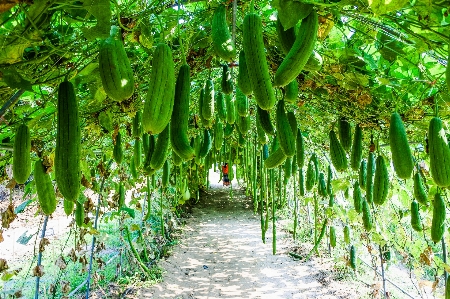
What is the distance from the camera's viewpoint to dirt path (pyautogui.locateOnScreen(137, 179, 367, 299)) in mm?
7227

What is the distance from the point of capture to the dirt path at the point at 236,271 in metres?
7.23

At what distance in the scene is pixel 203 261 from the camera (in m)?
9.16

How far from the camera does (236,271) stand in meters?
8.43

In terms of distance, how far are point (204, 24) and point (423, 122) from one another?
2286 mm

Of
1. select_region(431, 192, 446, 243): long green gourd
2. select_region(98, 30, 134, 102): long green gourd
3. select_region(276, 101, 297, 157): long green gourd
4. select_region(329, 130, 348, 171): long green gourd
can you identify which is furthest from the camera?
select_region(431, 192, 446, 243): long green gourd

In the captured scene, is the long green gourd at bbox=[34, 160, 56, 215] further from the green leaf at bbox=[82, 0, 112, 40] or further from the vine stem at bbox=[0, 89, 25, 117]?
the green leaf at bbox=[82, 0, 112, 40]

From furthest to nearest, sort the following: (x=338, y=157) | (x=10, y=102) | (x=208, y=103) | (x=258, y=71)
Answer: (x=338, y=157) < (x=208, y=103) < (x=10, y=102) < (x=258, y=71)

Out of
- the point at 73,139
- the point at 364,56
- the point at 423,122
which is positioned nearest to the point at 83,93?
the point at 73,139

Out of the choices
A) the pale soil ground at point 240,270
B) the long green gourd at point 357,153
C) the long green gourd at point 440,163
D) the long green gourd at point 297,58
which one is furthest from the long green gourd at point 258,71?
the pale soil ground at point 240,270

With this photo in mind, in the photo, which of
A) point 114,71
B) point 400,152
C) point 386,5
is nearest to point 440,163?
point 400,152

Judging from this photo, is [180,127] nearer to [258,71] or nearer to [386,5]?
[258,71]

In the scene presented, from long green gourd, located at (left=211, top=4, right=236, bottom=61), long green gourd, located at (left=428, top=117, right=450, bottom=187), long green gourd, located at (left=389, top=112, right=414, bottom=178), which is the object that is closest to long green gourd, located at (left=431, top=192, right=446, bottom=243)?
long green gourd, located at (left=389, top=112, right=414, bottom=178)

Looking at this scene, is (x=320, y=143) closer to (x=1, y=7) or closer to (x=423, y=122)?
(x=423, y=122)

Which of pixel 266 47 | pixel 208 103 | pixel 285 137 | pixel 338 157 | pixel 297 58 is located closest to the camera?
pixel 297 58
